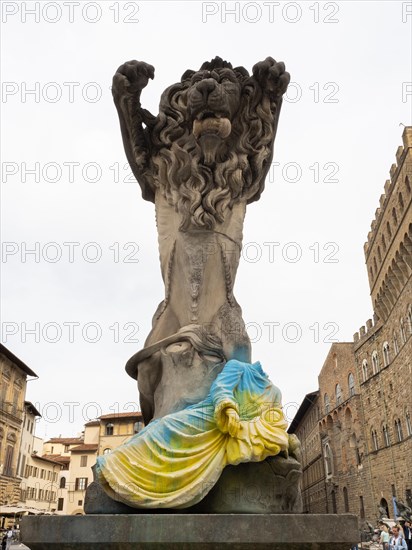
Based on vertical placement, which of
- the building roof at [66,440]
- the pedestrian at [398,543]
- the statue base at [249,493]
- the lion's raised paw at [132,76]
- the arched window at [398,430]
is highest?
the building roof at [66,440]

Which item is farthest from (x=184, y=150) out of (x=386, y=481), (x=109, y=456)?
(x=386, y=481)

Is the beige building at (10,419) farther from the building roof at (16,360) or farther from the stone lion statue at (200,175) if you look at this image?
the stone lion statue at (200,175)

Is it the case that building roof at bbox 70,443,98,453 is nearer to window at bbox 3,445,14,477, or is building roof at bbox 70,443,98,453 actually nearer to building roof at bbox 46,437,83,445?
building roof at bbox 46,437,83,445

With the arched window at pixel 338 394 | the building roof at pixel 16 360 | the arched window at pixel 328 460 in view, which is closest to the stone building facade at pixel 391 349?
the arched window at pixel 338 394

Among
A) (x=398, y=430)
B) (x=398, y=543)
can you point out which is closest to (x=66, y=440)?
(x=398, y=430)

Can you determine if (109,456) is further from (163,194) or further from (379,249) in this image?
(379,249)

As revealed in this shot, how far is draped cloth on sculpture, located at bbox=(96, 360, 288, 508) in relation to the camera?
7.88 ft

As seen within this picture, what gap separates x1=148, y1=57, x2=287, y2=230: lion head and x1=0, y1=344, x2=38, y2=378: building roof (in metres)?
39.6

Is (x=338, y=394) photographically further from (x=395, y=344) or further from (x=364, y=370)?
(x=395, y=344)

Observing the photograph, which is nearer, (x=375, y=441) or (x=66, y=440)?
(x=375, y=441)

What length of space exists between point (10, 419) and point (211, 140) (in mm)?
44870

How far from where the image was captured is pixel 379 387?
41.4 m

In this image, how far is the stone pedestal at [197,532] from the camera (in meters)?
2.19

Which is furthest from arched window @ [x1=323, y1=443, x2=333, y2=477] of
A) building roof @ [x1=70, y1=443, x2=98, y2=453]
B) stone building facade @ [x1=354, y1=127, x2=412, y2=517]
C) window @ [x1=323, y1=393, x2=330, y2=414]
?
building roof @ [x1=70, y1=443, x2=98, y2=453]
